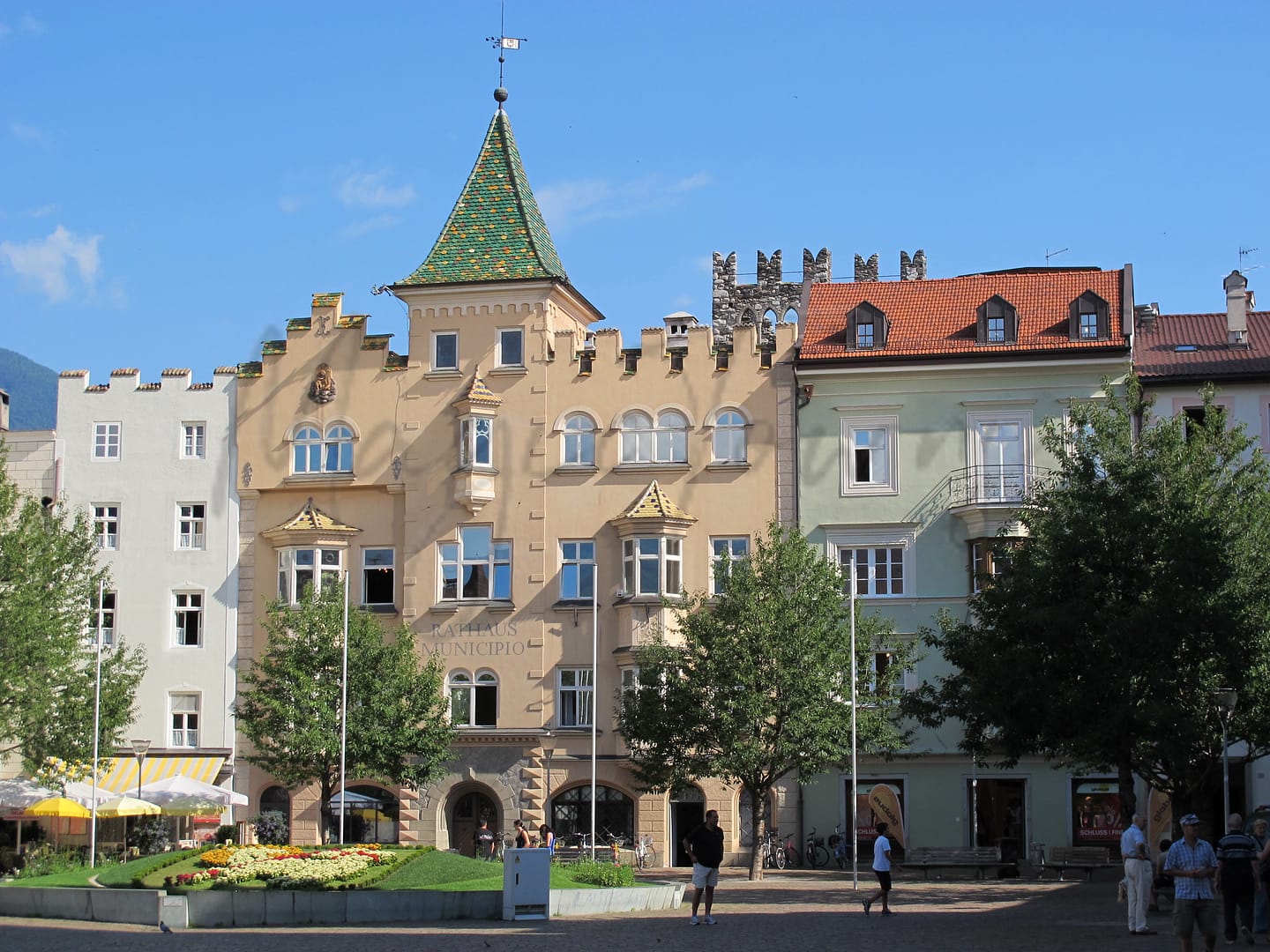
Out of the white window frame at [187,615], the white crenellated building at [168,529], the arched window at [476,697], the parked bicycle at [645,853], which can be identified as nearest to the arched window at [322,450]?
the white crenellated building at [168,529]

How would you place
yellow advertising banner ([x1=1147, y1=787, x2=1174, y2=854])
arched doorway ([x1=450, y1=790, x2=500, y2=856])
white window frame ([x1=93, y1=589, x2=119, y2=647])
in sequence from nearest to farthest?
yellow advertising banner ([x1=1147, y1=787, x2=1174, y2=854]), arched doorway ([x1=450, y1=790, x2=500, y2=856]), white window frame ([x1=93, y1=589, x2=119, y2=647])

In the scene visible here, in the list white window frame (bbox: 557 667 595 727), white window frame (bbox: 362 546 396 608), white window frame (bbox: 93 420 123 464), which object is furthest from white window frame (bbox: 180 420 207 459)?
Result: white window frame (bbox: 557 667 595 727)

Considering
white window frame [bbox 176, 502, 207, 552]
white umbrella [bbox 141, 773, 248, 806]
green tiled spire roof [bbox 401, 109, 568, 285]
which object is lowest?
white umbrella [bbox 141, 773, 248, 806]

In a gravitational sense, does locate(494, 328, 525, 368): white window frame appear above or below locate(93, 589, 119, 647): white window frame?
above

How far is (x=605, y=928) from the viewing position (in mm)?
27969

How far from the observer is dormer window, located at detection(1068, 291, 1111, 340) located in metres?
52.1

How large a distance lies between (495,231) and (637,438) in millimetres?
8120

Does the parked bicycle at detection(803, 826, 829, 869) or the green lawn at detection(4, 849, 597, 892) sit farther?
the parked bicycle at detection(803, 826, 829, 869)

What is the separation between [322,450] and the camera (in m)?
55.8

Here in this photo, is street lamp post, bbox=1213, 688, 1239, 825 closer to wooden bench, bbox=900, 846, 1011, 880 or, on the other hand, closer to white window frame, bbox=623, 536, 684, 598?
wooden bench, bbox=900, 846, 1011, 880

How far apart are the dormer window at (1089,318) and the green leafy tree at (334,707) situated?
2054cm

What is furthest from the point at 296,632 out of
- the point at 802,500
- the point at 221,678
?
the point at 802,500

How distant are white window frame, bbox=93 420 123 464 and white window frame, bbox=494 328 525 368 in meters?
12.2

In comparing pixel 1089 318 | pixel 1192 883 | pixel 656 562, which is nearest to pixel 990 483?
pixel 1089 318
